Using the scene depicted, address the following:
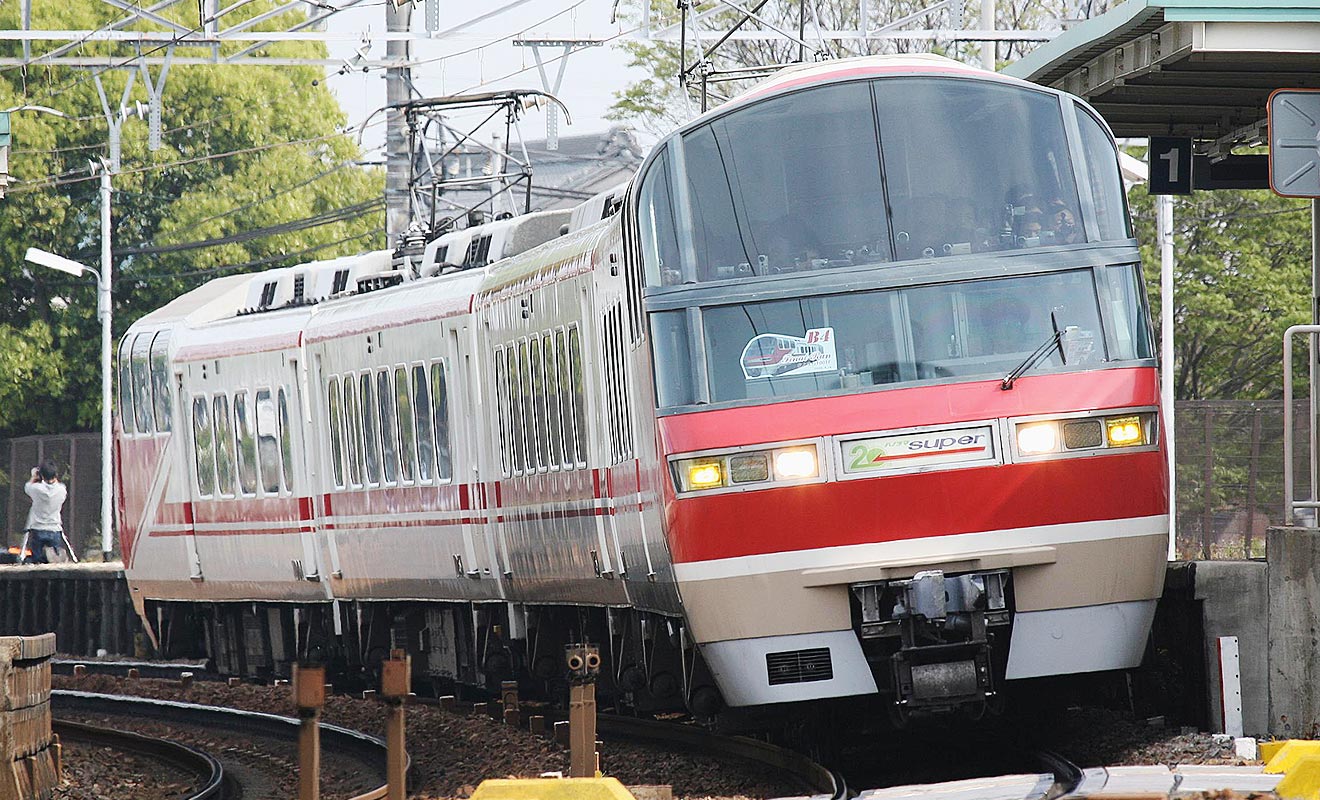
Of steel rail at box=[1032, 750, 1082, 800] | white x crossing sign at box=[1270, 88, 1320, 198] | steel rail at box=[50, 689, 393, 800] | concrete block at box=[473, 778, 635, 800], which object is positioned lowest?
steel rail at box=[50, 689, 393, 800]

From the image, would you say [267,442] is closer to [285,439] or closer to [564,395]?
[285,439]

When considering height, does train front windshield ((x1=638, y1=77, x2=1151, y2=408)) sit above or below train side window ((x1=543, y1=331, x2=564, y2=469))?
above

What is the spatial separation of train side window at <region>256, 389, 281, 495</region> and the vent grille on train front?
10068 millimetres

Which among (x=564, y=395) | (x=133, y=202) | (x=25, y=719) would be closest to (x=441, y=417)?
(x=564, y=395)

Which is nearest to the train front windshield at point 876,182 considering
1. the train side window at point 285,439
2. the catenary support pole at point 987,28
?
the train side window at point 285,439

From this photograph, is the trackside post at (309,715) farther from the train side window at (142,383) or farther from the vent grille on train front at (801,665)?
the train side window at (142,383)

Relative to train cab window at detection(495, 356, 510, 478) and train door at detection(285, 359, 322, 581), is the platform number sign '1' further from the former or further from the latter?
train door at detection(285, 359, 322, 581)

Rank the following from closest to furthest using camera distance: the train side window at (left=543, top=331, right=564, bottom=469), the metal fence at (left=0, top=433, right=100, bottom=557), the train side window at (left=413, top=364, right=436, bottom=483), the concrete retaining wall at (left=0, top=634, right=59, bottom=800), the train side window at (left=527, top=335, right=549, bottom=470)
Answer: the concrete retaining wall at (left=0, top=634, right=59, bottom=800) < the train side window at (left=543, top=331, right=564, bottom=469) < the train side window at (left=527, top=335, right=549, bottom=470) < the train side window at (left=413, top=364, right=436, bottom=483) < the metal fence at (left=0, top=433, right=100, bottom=557)

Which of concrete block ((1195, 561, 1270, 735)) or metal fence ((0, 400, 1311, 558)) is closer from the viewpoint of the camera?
concrete block ((1195, 561, 1270, 735))

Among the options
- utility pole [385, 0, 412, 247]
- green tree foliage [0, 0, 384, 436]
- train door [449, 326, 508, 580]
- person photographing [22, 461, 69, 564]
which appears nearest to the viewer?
train door [449, 326, 508, 580]

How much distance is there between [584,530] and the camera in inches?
530

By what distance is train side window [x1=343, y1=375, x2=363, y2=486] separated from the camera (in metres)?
18.3

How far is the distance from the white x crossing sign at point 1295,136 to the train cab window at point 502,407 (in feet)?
18.4

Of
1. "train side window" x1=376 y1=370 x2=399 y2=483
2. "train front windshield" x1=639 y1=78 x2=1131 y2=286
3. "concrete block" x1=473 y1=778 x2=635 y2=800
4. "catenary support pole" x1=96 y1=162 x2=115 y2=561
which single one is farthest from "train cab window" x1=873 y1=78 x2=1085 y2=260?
"catenary support pole" x1=96 y1=162 x2=115 y2=561
